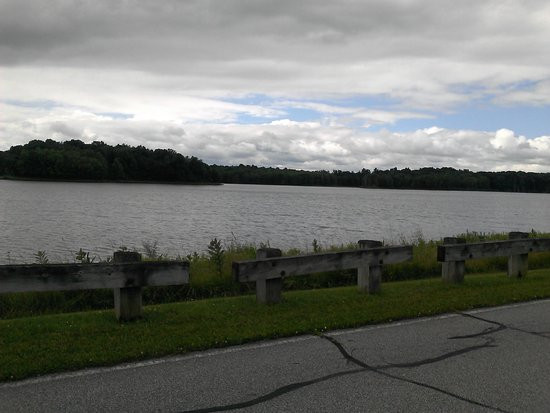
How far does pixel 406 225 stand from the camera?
38344 mm

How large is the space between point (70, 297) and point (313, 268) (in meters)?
4.28

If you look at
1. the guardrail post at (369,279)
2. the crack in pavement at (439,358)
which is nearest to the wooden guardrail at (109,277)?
the crack in pavement at (439,358)

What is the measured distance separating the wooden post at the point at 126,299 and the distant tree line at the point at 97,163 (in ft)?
381

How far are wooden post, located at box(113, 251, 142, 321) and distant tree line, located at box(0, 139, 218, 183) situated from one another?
116 meters

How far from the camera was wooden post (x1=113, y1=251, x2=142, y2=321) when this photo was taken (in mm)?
6605

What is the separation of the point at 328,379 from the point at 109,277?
9.53 feet

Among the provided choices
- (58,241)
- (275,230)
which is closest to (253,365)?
(58,241)

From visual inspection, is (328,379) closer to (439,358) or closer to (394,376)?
(394,376)

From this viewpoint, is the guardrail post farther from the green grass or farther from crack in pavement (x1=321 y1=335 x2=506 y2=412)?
crack in pavement (x1=321 y1=335 x2=506 y2=412)

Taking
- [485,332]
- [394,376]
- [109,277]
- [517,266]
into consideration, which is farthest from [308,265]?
[517,266]

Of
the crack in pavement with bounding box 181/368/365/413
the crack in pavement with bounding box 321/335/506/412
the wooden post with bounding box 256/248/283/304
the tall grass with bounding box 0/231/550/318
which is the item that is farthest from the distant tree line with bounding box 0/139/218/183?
the crack in pavement with bounding box 181/368/365/413

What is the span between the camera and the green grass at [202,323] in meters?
5.33

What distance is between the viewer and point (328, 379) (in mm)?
4922

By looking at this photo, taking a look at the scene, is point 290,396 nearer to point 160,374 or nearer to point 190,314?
point 160,374
